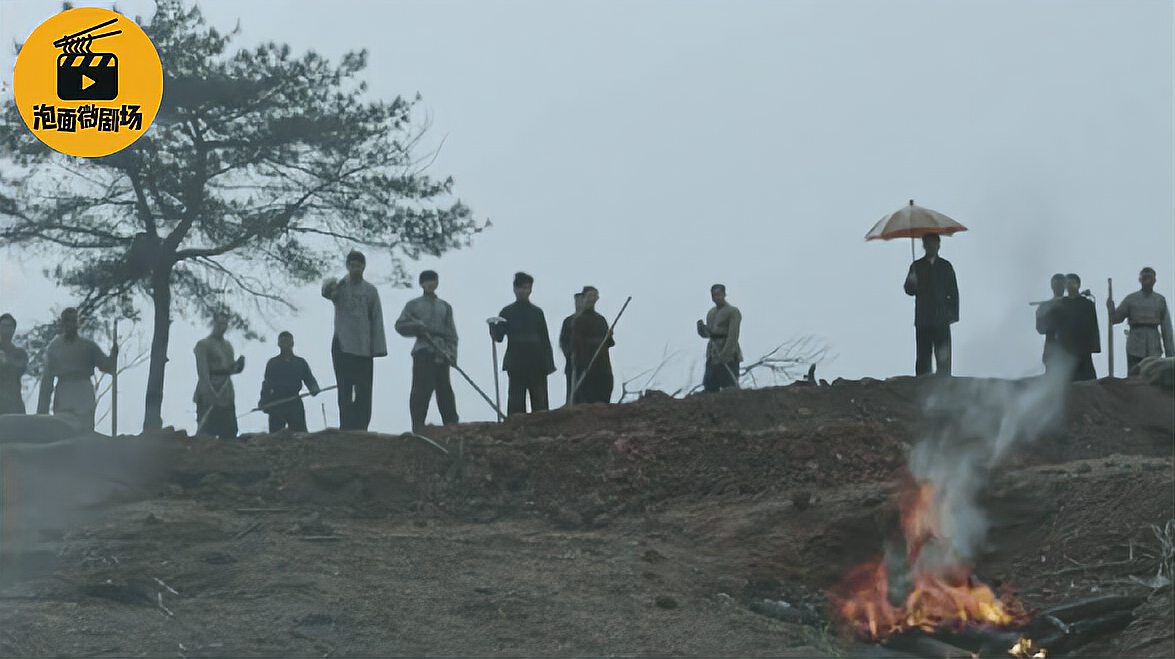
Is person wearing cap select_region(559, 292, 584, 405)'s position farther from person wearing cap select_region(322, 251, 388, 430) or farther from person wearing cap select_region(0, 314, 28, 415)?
person wearing cap select_region(0, 314, 28, 415)

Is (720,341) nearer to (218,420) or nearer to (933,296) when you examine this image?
(933,296)

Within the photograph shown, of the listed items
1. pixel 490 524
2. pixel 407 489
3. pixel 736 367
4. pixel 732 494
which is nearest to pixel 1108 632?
pixel 732 494

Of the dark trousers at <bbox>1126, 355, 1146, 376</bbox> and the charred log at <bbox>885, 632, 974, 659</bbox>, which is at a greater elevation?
the dark trousers at <bbox>1126, 355, 1146, 376</bbox>

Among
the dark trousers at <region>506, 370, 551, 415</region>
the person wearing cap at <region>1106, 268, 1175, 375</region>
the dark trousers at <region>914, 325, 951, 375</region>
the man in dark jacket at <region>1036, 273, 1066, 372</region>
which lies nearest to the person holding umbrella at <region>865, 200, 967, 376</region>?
the dark trousers at <region>914, 325, 951, 375</region>

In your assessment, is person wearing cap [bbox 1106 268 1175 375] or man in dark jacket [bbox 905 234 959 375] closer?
man in dark jacket [bbox 905 234 959 375]

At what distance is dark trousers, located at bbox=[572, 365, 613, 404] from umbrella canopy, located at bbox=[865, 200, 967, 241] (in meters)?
2.74

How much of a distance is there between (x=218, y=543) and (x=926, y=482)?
4842mm

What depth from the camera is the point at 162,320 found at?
20.1 metres

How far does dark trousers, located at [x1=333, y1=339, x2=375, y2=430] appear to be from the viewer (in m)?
13.9

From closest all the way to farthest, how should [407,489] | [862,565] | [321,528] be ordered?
[862,565] → [321,528] → [407,489]

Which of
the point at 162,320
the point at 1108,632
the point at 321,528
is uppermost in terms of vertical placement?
the point at 162,320

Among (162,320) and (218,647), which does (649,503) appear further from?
(162,320)

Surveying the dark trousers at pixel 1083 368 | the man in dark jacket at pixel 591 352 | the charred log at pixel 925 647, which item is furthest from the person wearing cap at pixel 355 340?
the dark trousers at pixel 1083 368

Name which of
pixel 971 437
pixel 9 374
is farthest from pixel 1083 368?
pixel 9 374
